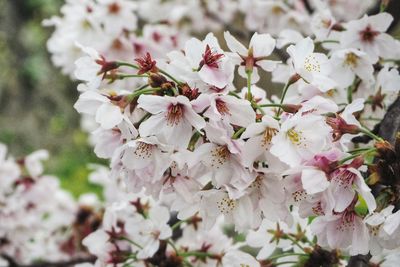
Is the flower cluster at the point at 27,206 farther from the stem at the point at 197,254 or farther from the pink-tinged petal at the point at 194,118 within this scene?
the pink-tinged petal at the point at 194,118

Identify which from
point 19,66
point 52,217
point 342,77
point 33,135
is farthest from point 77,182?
point 342,77

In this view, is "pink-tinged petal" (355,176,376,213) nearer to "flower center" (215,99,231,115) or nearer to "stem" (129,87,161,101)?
"flower center" (215,99,231,115)

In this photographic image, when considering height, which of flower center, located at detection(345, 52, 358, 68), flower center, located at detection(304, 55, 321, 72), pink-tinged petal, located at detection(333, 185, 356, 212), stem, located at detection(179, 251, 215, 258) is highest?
flower center, located at detection(304, 55, 321, 72)

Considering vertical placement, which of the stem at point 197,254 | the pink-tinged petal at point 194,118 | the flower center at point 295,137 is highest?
the pink-tinged petal at point 194,118

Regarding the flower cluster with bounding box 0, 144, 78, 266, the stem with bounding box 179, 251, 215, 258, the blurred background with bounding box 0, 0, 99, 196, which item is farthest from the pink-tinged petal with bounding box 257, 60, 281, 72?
the blurred background with bounding box 0, 0, 99, 196

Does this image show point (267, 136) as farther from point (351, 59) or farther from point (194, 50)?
point (351, 59)

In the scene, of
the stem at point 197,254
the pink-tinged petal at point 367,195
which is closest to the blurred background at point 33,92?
the stem at point 197,254

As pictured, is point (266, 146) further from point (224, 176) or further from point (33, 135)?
point (33, 135)
